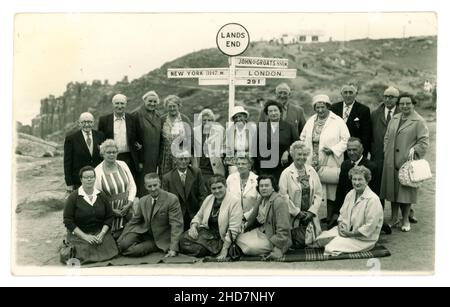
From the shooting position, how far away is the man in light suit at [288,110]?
695 centimetres

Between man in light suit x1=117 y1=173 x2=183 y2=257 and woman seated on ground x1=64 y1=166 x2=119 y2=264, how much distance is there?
0.70 ft

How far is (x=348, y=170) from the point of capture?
6.55 meters

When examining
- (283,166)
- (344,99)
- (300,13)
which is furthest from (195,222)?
(300,13)

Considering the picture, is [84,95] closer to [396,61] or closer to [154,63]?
[154,63]

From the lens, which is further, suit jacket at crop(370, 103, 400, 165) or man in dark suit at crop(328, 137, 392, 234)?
suit jacket at crop(370, 103, 400, 165)

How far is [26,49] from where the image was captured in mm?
7059

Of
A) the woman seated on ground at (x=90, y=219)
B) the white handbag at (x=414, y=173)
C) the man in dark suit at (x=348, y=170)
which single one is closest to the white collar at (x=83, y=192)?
the woman seated on ground at (x=90, y=219)

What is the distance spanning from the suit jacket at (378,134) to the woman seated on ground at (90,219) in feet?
11.4

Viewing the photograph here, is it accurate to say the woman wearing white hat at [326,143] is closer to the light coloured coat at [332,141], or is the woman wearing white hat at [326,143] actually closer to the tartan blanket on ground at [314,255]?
the light coloured coat at [332,141]

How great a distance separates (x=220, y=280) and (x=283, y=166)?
162 cm

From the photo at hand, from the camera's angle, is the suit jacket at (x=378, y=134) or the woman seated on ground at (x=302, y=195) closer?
the woman seated on ground at (x=302, y=195)

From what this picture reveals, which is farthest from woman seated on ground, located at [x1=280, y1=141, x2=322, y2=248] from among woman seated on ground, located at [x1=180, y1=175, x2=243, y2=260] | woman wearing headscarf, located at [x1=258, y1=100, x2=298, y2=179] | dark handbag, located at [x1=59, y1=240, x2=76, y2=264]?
dark handbag, located at [x1=59, y1=240, x2=76, y2=264]

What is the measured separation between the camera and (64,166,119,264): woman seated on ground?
6.32m

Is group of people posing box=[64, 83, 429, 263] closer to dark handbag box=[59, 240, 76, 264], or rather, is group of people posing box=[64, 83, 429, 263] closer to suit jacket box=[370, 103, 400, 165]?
suit jacket box=[370, 103, 400, 165]
